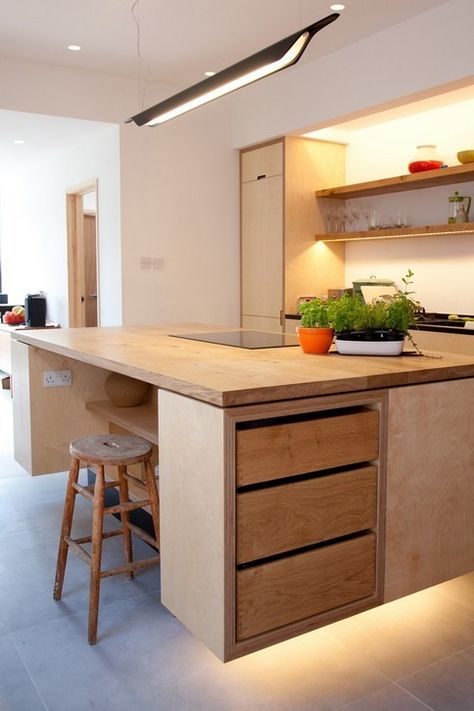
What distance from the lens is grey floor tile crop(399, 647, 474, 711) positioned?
184 cm

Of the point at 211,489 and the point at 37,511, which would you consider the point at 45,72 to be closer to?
the point at 37,511

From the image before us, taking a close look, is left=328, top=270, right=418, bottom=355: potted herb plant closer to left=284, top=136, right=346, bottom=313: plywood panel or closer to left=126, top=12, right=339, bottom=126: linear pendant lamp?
left=126, top=12, right=339, bottom=126: linear pendant lamp

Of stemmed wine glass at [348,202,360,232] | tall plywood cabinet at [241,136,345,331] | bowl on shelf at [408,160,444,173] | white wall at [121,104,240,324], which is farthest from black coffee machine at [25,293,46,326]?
bowl on shelf at [408,160,444,173]

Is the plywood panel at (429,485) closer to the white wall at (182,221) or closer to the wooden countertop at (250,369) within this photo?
the wooden countertop at (250,369)

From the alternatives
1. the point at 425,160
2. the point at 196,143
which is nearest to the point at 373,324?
the point at 425,160

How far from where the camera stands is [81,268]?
23.3 ft

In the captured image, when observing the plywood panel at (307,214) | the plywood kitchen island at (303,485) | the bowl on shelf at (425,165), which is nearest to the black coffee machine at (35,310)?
the plywood panel at (307,214)

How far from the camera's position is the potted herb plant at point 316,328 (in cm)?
238

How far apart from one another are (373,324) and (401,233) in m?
2.84

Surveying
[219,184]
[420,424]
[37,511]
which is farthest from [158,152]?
[420,424]

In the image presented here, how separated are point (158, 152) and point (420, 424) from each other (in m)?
4.41

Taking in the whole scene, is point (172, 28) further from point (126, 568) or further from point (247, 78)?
point (126, 568)

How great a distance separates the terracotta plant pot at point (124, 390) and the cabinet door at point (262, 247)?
2624mm

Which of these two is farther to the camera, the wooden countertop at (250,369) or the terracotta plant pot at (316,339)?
the terracotta plant pot at (316,339)
